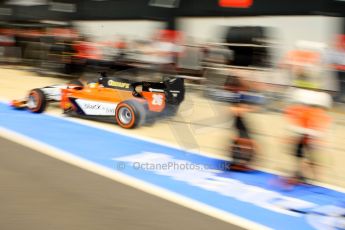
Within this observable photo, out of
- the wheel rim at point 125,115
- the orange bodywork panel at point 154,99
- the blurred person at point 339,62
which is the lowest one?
the wheel rim at point 125,115

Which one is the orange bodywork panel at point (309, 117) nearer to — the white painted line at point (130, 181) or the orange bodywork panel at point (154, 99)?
the white painted line at point (130, 181)

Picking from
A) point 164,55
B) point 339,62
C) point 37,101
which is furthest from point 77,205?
point 164,55

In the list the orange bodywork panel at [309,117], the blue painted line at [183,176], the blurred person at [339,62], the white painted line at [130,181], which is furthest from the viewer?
the blurred person at [339,62]

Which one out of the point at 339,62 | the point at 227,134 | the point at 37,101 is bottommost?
the point at 227,134

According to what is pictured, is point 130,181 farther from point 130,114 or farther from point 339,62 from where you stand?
point 339,62

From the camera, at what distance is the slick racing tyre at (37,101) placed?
29.1 feet

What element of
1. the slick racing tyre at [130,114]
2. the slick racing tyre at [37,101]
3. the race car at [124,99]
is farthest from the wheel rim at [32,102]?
the slick racing tyre at [130,114]

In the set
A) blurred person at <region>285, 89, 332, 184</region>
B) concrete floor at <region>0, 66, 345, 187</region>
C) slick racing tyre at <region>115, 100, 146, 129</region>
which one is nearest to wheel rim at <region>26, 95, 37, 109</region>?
concrete floor at <region>0, 66, 345, 187</region>

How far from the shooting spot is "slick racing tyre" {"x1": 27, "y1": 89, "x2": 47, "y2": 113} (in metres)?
8.88

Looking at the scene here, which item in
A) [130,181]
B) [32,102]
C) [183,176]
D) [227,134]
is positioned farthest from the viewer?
[32,102]

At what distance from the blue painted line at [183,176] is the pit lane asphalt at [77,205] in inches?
19.4

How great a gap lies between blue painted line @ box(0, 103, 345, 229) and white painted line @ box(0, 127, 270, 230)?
114 mm

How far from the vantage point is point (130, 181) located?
17.4 ft

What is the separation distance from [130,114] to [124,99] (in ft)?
1.10
